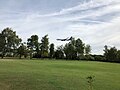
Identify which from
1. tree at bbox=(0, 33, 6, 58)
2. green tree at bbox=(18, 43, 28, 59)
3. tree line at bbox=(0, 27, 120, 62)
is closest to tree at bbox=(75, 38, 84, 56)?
tree line at bbox=(0, 27, 120, 62)

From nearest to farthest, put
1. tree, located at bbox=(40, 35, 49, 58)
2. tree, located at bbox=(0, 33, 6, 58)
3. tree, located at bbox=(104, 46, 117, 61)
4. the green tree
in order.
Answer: the green tree
tree, located at bbox=(0, 33, 6, 58)
tree, located at bbox=(104, 46, 117, 61)
tree, located at bbox=(40, 35, 49, 58)

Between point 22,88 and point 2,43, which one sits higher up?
point 2,43

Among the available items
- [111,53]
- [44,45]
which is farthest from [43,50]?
[111,53]

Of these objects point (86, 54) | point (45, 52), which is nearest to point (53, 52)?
point (45, 52)

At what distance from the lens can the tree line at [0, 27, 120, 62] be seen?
145075 mm

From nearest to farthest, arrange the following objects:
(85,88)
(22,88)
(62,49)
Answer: (22,88) < (85,88) < (62,49)

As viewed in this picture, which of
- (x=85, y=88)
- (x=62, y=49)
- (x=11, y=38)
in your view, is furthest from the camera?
(x=62, y=49)

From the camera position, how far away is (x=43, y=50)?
155m

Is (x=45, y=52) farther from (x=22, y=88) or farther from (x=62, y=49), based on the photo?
(x=22, y=88)

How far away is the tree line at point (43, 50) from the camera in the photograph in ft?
476

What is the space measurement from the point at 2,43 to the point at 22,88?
12484cm

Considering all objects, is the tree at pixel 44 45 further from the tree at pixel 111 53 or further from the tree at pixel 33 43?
the tree at pixel 111 53

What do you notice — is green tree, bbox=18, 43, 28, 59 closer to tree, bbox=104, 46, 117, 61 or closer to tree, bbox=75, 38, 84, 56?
tree, bbox=75, 38, 84, 56

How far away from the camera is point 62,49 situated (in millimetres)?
156000
